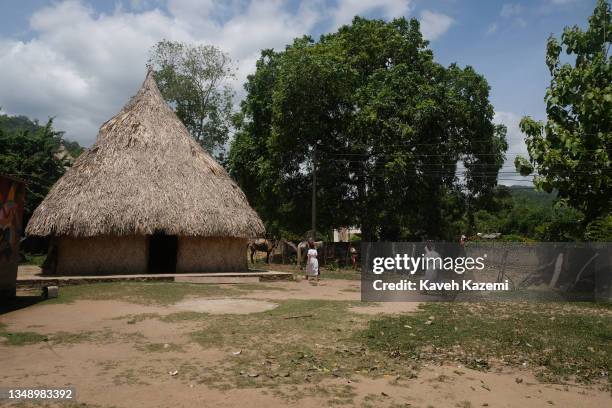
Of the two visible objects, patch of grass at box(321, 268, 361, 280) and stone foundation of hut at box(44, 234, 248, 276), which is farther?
patch of grass at box(321, 268, 361, 280)

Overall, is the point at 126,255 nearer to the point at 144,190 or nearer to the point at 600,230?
the point at 144,190

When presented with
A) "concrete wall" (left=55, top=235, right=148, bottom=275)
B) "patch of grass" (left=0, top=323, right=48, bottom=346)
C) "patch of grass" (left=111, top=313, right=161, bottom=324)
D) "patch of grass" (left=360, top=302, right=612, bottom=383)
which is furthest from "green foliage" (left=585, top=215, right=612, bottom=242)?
"concrete wall" (left=55, top=235, right=148, bottom=275)

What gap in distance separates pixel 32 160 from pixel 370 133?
53.4ft

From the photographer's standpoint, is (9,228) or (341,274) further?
(341,274)

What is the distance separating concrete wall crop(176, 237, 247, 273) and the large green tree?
6342 mm

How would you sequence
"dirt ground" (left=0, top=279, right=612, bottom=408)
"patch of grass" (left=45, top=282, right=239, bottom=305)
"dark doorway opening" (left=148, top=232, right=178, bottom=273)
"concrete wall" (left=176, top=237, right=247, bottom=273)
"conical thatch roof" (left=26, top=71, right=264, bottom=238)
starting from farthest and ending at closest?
"dark doorway opening" (left=148, top=232, right=178, bottom=273) → "concrete wall" (left=176, top=237, right=247, bottom=273) → "conical thatch roof" (left=26, top=71, right=264, bottom=238) → "patch of grass" (left=45, top=282, right=239, bottom=305) → "dirt ground" (left=0, top=279, right=612, bottom=408)

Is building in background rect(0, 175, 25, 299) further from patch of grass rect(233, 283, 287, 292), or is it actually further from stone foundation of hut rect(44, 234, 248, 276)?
patch of grass rect(233, 283, 287, 292)

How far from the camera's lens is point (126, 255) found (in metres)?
15.5

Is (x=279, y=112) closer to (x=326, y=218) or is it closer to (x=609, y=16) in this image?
(x=326, y=218)

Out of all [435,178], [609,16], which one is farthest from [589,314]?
[435,178]

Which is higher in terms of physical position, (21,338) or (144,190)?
(144,190)

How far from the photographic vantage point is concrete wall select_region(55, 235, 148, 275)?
15258 mm

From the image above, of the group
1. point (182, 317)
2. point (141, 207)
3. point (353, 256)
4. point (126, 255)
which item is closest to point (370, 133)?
point (353, 256)

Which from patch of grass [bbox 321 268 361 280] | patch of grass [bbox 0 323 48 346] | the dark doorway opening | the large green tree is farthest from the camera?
the large green tree
